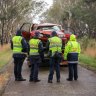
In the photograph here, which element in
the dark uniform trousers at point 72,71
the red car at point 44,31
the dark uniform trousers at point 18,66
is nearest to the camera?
the dark uniform trousers at point 18,66

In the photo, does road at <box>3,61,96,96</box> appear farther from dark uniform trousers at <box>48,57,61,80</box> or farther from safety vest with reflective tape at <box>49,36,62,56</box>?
safety vest with reflective tape at <box>49,36,62,56</box>

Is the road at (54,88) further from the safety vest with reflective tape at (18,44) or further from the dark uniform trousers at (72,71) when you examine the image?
the safety vest with reflective tape at (18,44)

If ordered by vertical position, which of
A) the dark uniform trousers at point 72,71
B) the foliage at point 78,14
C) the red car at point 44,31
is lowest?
the dark uniform trousers at point 72,71

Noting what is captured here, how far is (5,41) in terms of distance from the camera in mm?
55250

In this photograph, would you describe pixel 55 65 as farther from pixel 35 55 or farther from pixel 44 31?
pixel 44 31

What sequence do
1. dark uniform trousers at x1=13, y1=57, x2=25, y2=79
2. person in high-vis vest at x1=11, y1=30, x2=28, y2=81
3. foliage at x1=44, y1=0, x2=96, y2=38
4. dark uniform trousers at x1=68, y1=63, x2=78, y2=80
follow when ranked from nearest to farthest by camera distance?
person in high-vis vest at x1=11, y1=30, x2=28, y2=81 < dark uniform trousers at x1=13, y1=57, x2=25, y2=79 < dark uniform trousers at x1=68, y1=63, x2=78, y2=80 < foliage at x1=44, y1=0, x2=96, y2=38

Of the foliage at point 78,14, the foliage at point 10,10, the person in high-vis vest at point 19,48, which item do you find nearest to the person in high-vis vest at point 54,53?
the person in high-vis vest at point 19,48

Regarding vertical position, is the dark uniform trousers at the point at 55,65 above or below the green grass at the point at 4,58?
above

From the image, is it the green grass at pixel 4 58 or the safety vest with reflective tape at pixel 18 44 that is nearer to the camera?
the safety vest with reflective tape at pixel 18 44

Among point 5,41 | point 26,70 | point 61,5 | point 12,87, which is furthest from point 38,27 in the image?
point 61,5

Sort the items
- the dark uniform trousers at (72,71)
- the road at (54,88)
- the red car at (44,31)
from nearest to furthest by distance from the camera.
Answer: the road at (54,88)
the dark uniform trousers at (72,71)
the red car at (44,31)

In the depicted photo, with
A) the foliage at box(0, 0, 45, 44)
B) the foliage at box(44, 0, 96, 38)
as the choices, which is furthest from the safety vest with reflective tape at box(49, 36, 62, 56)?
the foliage at box(0, 0, 45, 44)

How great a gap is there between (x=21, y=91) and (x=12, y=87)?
101cm

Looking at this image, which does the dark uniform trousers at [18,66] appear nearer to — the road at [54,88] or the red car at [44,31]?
the road at [54,88]
